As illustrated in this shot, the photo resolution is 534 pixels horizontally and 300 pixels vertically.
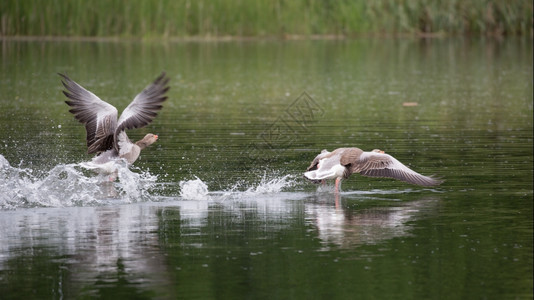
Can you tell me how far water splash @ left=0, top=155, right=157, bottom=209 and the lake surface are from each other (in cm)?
3

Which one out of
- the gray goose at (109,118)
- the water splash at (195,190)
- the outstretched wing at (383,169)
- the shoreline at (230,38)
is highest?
the shoreline at (230,38)

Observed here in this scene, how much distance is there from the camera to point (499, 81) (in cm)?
3528

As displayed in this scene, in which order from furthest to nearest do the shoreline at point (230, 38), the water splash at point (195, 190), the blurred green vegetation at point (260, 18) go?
the shoreline at point (230, 38) < the blurred green vegetation at point (260, 18) < the water splash at point (195, 190)

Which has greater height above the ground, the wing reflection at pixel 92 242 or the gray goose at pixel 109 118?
the gray goose at pixel 109 118

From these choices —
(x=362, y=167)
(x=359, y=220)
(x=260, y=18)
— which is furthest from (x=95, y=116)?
(x=260, y=18)

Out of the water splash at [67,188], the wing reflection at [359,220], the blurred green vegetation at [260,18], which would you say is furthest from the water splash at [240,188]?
the blurred green vegetation at [260,18]

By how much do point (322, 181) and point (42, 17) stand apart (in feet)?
122

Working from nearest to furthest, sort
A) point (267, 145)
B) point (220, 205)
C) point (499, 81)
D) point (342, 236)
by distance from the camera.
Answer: point (342, 236), point (220, 205), point (267, 145), point (499, 81)

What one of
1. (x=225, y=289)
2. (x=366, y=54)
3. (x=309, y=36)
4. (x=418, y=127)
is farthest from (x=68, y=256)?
(x=309, y=36)

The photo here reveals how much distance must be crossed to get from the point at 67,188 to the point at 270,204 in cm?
277

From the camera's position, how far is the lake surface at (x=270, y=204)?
389 inches

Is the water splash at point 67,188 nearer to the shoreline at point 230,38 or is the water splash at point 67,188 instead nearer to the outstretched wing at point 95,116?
the outstretched wing at point 95,116

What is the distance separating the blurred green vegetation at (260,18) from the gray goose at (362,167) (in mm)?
36737

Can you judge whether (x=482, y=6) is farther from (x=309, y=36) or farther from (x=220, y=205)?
(x=220, y=205)
